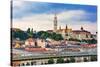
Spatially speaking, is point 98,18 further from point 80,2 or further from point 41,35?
point 41,35

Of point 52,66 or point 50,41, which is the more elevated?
point 50,41

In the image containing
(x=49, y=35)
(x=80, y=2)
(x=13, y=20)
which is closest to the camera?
(x=13, y=20)

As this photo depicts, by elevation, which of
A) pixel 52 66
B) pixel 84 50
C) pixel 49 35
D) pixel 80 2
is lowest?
pixel 52 66

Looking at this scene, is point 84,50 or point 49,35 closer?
point 49,35

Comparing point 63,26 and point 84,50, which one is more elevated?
point 63,26

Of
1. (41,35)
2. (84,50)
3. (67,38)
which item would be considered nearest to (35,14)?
(41,35)

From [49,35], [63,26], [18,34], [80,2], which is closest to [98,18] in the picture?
[80,2]

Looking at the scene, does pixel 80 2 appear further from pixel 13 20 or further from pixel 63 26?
pixel 13 20

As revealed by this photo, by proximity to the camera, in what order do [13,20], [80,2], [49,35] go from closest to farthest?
[13,20] → [49,35] → [80,2]

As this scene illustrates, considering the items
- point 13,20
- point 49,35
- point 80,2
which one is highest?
point 80,2
